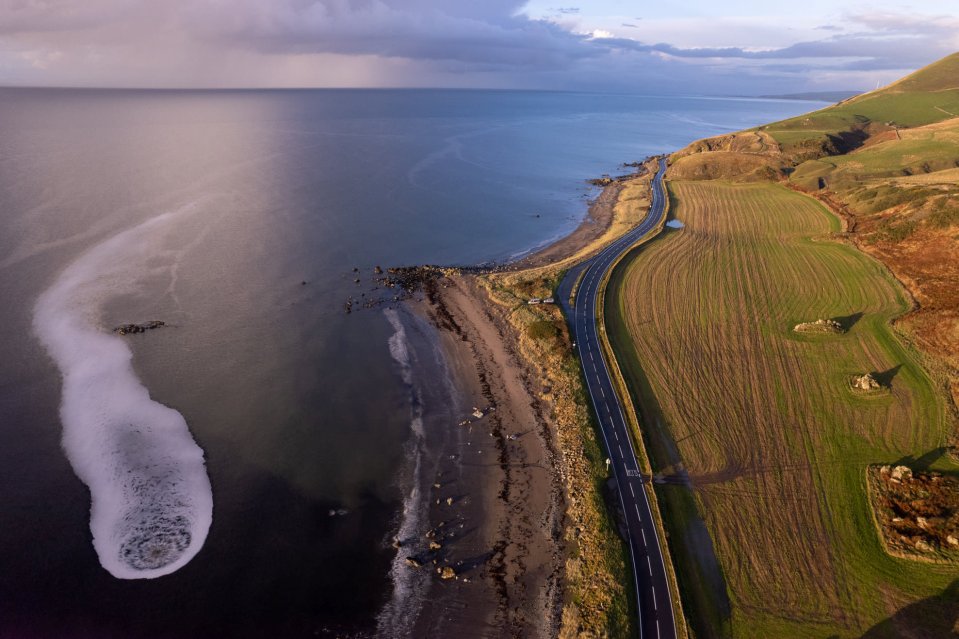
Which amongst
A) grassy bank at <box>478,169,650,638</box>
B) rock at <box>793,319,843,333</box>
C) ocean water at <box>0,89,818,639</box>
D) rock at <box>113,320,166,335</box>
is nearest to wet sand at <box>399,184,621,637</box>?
grassy bank at <box>478,169,650,638</box>

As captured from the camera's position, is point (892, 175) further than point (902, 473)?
Yes

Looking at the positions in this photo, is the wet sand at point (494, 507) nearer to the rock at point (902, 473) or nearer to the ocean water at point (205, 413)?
the ocean water at point (205, 413)

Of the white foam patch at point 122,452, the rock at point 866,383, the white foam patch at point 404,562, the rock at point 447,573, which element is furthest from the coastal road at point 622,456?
the white foam patch at point 122,452

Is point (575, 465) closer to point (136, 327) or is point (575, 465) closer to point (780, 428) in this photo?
point (780, 428)

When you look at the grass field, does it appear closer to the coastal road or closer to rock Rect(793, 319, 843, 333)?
rock Rect(793, 319, 843, 333)

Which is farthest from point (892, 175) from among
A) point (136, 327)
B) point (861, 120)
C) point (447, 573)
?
point (136, 327)

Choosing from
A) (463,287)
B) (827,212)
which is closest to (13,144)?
(463,287)

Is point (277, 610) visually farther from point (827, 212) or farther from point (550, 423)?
point (827, 212)
